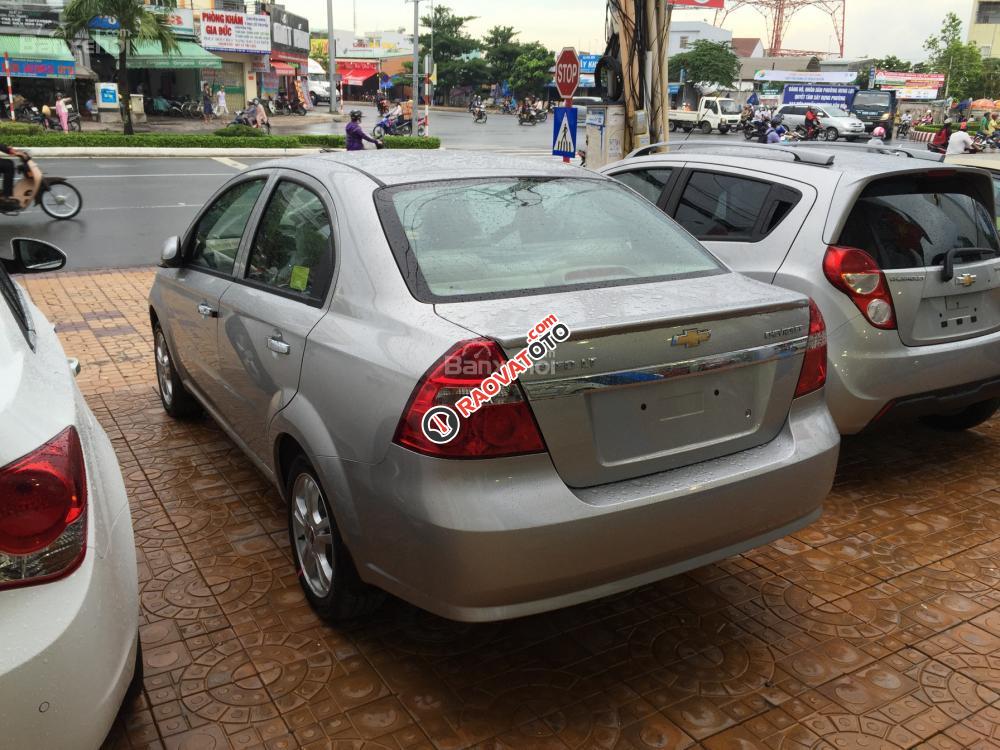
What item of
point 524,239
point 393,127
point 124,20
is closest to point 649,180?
point 524,239

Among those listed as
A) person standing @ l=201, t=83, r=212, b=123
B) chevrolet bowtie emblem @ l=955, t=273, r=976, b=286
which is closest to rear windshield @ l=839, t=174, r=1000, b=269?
chevrolet bowtie emblem @ l=955, t=273, r=976, b=286

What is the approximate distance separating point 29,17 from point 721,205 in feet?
123

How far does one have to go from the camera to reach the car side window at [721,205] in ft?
15.2

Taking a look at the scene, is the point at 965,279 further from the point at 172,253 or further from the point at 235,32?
the point at 235,32

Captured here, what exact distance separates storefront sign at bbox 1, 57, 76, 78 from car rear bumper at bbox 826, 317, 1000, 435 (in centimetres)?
3694

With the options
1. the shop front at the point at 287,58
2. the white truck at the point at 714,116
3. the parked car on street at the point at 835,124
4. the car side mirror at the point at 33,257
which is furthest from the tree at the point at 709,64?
the car side mirror at the point at 33,257

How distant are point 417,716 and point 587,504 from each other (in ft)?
2.90

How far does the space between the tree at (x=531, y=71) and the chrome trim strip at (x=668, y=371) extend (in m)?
79.4

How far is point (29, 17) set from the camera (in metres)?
33.8

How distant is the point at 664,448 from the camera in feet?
8.55

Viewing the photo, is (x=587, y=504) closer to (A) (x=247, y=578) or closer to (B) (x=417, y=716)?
(B) (x=417, y=716)

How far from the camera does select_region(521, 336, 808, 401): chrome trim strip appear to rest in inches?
93.0

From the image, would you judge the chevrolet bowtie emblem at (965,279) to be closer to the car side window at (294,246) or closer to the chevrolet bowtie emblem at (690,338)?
the chevrolet bowtie emblem at (690,338)

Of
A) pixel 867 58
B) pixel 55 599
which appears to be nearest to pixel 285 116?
pixel 55 599
